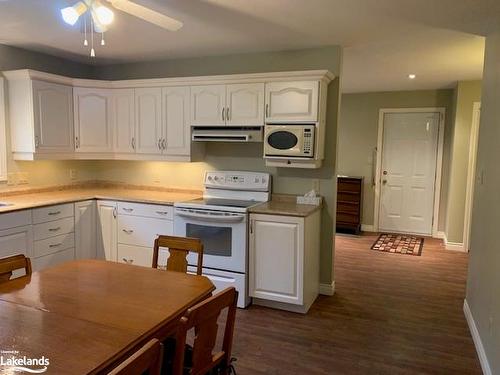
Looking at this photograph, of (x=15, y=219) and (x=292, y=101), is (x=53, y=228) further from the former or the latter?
(x=292, y=101)

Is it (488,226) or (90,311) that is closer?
(90,311)

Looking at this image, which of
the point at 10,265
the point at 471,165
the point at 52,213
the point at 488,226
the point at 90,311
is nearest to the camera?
the point at 90,311

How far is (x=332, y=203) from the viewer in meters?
3.85

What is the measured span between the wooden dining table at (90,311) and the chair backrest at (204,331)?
0.15 metres

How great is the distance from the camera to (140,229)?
4016 millimetres

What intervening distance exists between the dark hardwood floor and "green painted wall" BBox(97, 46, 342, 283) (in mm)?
554

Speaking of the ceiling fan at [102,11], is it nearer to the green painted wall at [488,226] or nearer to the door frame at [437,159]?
the green painted wall at [488,226]

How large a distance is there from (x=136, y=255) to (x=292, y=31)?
8.54ft

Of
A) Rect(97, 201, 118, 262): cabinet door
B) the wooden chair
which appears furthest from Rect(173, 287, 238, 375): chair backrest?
Rect(97, 201, 118, 262): cabinet door

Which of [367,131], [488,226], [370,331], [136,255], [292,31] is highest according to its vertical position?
[292,31]

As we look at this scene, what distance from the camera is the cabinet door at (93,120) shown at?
14.1 feet

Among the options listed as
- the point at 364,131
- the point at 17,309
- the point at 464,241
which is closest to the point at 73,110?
the point at 17,309

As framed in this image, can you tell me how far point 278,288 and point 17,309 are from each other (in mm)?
2234

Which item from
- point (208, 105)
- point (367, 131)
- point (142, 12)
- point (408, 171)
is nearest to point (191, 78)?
point (208, 105)
